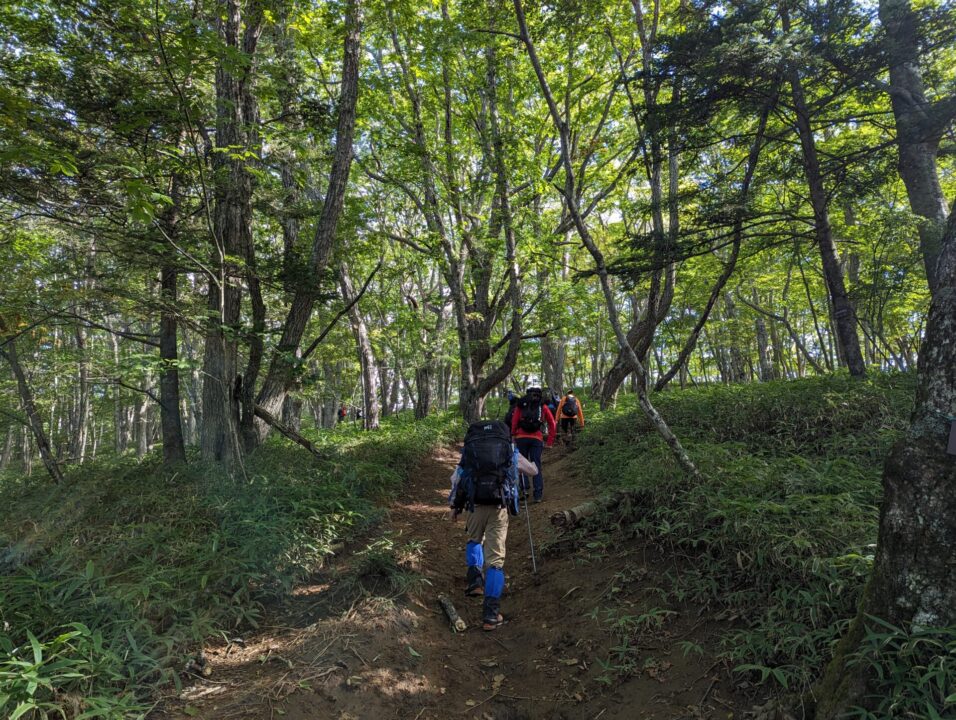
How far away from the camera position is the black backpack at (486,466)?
4.89m

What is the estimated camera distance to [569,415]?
11953mm

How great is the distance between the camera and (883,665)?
2.34 meters

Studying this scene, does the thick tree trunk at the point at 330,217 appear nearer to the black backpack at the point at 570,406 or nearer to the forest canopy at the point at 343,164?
the forest canopy at the point at 343,164

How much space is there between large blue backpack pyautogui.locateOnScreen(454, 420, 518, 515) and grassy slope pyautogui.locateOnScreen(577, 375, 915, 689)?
1.57 metres

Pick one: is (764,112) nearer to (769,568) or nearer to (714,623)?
(769,568)

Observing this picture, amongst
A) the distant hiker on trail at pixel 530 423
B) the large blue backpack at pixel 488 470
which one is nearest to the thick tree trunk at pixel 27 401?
the large blue backpack at pixel 488 470

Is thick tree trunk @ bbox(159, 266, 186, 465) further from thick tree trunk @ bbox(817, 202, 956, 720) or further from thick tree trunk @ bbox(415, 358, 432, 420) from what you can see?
thick tree trunk @ bbox(415, 358, 432, 420)

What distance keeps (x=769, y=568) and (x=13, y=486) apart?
12.4 metres

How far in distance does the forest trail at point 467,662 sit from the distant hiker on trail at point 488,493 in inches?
21.7

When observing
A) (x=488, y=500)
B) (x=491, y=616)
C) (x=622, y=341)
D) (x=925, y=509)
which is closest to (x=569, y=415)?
(x=622, y=341)

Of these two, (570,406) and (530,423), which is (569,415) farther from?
(530,423)

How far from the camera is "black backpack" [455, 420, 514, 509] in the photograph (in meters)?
4.89

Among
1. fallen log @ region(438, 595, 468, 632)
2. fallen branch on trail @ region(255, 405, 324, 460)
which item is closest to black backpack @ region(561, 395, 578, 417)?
fallen branch on trail @ region(255, 405, 324, 460)

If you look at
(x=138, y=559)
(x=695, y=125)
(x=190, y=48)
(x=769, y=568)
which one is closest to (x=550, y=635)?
(x=769, y=568)
